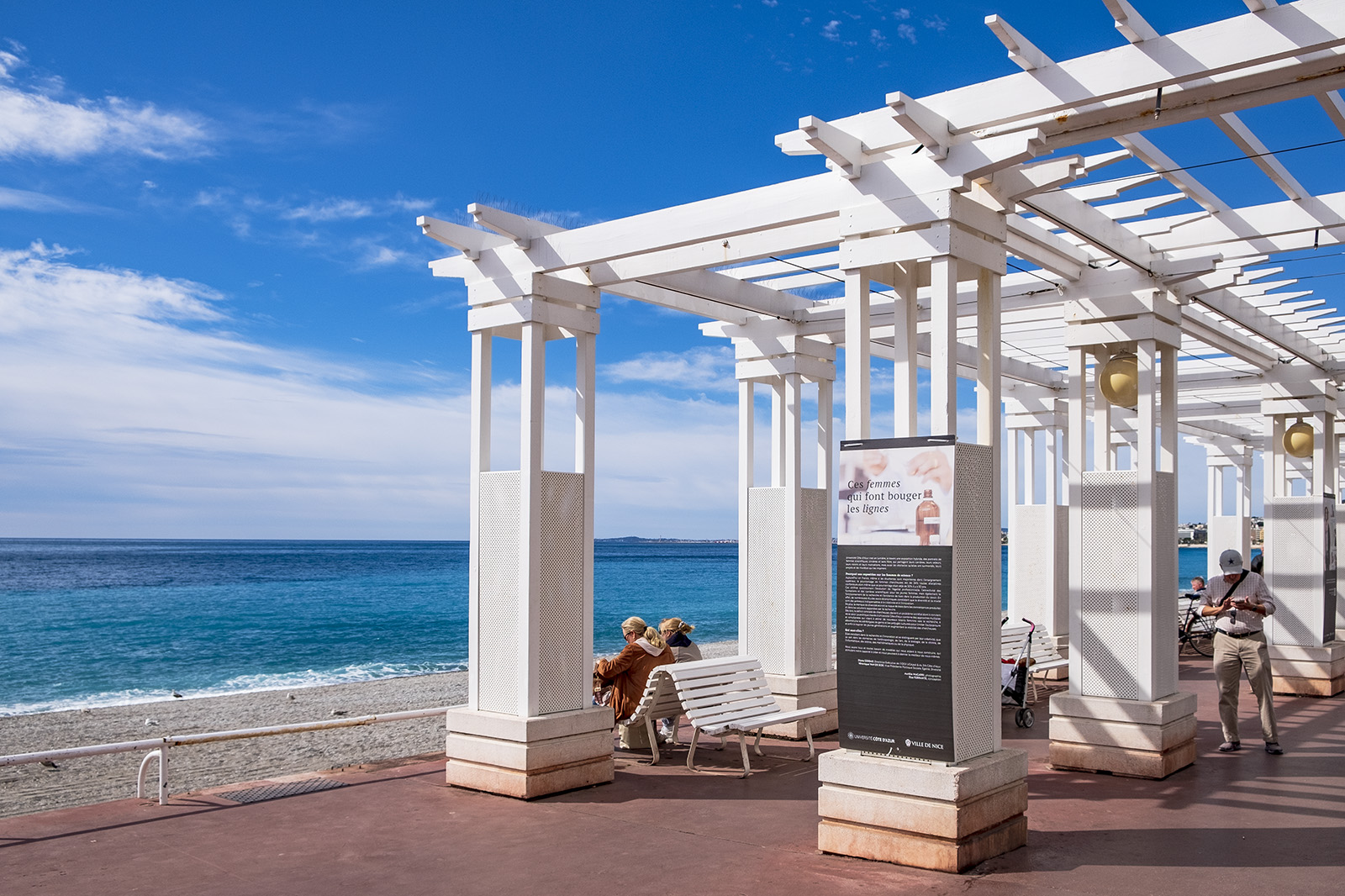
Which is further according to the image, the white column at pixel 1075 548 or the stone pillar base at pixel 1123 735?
the white column at pixel 1075 548

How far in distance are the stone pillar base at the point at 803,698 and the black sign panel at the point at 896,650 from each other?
336 centimetres

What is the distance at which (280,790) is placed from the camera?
687cm

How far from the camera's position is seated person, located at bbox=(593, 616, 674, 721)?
803cm

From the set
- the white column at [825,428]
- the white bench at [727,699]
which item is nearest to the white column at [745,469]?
the white column at [825,428]

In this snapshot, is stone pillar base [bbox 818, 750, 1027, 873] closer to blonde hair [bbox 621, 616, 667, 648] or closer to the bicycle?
blonde hair [bbox 621, 616, 667, 648]

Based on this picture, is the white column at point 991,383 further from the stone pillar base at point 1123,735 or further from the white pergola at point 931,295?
the stone pillar base at point 1123,735

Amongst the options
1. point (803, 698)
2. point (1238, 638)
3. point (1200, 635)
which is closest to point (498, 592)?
point (803, 698)

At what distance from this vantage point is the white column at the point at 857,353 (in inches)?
218

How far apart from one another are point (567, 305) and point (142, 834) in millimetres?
4119

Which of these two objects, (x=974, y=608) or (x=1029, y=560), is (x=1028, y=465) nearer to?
(x=1029, y=560)

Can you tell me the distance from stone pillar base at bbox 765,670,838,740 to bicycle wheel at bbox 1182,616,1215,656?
849 cm

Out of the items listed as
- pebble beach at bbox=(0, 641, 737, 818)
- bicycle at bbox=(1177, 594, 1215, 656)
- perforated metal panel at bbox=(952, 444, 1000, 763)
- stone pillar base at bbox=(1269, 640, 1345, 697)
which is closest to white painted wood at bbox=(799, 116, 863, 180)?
perforated metal panel at bbox=(952, 444, 1000, 763)

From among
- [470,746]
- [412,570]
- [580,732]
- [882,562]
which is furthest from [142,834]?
[412,570]

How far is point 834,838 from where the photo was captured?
5.24 meters
